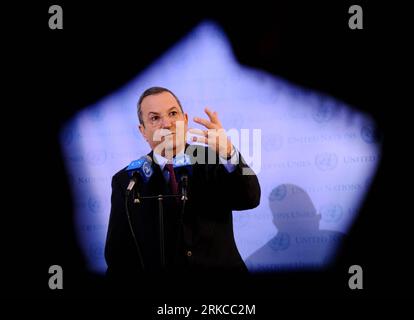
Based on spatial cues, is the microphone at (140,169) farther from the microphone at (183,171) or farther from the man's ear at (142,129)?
the man's ear at (142,129)

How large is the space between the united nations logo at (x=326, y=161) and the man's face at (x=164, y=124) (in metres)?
0.93

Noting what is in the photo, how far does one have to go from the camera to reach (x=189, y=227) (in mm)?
3582

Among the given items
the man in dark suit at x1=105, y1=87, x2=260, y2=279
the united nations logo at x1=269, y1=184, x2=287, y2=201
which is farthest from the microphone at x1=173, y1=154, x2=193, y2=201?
the united nations logo at x1=269, y1=184, x2=287, y2=201

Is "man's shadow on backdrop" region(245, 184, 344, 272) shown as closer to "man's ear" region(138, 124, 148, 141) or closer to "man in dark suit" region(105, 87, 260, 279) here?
"man in dark suit" region(105, 87, 260, 279)

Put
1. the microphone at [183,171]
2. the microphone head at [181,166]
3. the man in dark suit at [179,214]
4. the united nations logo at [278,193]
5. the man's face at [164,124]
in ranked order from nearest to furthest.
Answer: the microphone at [183,171] → the microphone head at [181,166] → the man in dark suit at [179,214] → the man's face at [164,124] → the united nations logo at [278,193]

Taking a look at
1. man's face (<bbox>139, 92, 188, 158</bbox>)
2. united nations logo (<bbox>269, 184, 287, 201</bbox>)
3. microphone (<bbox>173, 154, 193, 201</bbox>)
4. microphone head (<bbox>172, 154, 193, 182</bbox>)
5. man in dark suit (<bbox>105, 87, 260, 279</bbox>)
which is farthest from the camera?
united nations logo (<bbox>269, 184, 287, 201</bbox>)

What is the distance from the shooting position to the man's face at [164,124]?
12.4ft

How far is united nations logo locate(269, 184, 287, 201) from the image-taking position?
390 centimetres

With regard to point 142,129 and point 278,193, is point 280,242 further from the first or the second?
point 142,129

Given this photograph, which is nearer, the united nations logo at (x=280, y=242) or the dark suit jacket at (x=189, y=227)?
the dark suit jacket at (x=189, y=227)

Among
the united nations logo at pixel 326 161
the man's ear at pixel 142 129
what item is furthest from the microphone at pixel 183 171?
the united nations logo at pixel 326 161

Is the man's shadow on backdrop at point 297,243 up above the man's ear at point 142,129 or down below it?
below

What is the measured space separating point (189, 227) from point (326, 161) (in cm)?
105
